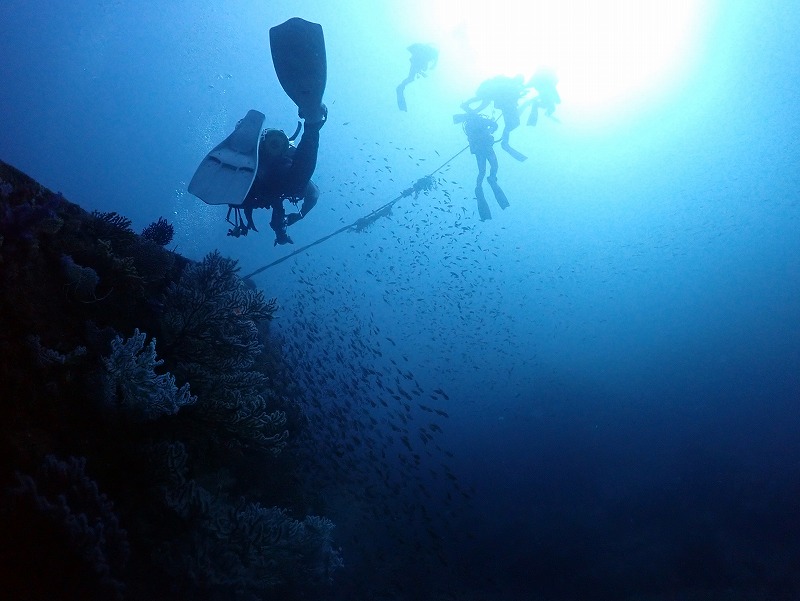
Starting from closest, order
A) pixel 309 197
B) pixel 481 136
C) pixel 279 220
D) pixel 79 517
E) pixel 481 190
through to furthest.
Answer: pixel 79 517 < pixel 309 197 < pixel 279 220 < pixel 481 136 < pixel 481 190

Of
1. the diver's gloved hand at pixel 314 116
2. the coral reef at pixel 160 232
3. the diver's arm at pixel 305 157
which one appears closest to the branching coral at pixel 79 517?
the coral reef at pixel 160 232

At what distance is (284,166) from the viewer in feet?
20.3

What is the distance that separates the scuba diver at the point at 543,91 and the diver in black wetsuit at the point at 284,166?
36.0 ft

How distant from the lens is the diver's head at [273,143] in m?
5.94

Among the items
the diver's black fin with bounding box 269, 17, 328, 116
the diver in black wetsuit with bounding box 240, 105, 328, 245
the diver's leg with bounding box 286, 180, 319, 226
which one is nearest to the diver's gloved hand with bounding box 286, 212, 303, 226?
the diver's leg with bounding box 286, 180, 319, 226

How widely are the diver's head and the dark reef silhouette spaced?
2.04 metres

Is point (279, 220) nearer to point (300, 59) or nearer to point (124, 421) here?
point (300, 59)

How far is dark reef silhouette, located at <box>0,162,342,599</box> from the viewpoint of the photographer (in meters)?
2.49

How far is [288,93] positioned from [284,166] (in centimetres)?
104

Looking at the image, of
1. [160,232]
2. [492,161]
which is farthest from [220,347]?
[492,161]

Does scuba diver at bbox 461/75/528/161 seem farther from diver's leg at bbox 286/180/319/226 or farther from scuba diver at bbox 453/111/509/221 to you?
diver's leg at bbox 286/180/319/226

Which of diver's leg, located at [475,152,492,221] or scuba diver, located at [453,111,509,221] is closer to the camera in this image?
scuba diver, located at [453,111,509,221]

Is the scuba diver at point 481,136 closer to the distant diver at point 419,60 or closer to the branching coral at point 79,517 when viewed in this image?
the distant diver at point 419,60

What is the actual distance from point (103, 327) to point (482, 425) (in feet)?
62.3
